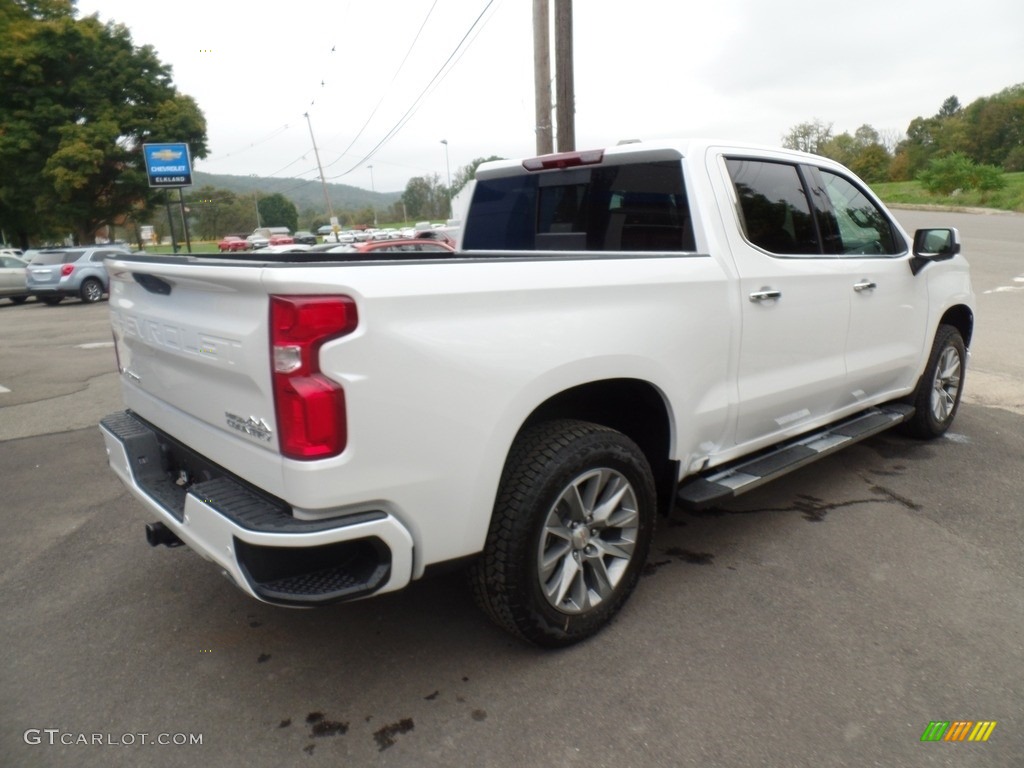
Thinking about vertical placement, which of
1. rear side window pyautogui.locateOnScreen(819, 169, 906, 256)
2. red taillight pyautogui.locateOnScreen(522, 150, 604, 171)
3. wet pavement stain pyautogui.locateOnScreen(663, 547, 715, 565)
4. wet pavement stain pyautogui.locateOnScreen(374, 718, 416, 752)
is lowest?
wet pavement stain pyautogui.locateOnScreen(663, 547, 715, 565)

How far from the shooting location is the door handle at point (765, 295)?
3393 mm

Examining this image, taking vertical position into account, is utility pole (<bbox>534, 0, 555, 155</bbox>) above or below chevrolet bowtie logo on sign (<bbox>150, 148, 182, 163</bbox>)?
below

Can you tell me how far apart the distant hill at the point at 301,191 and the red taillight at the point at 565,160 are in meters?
126

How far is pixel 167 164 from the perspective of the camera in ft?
111

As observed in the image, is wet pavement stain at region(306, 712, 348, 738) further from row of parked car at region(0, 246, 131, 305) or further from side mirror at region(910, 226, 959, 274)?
row of parked car at region(0, 246, 131, 305)

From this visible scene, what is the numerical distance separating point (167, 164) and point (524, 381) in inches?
1423

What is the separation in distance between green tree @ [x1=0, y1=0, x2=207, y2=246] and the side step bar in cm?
3499

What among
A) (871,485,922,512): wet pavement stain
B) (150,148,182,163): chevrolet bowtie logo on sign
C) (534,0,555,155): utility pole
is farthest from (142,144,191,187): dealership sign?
(871,485,922,512): wet pavement stain

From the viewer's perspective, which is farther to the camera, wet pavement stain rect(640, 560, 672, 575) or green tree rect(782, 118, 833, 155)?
green tree rect(782, 118, 833, 155)

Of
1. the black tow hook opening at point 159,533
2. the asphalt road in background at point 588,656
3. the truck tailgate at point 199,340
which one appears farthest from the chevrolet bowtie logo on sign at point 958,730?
the black tow hook opening at point 159,533

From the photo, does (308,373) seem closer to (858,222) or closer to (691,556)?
(691,556)

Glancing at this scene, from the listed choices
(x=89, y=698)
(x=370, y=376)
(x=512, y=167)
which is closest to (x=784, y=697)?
(x=370, y=376)

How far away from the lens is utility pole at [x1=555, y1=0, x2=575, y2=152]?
10750 millimetres

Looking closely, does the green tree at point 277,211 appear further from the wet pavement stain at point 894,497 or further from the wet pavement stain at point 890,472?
the wet pavement stain at point 894,497
